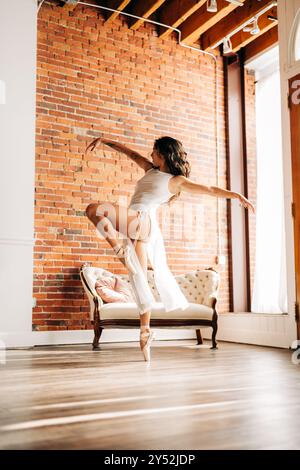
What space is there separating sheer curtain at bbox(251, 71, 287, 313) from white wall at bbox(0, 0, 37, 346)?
2.97 meters

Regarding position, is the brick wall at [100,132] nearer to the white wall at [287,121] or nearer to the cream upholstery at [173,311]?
the cream upholstery at [173,311]

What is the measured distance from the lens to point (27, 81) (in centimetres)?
551

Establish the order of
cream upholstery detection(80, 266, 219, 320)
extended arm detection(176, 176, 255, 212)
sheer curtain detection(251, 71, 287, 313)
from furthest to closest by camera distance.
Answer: sheer curtain detection(251, 71, 287, 313) → cream upholstery detection(80, 266, 219, 320) → extended arm detection(176, 176, 255, 212)

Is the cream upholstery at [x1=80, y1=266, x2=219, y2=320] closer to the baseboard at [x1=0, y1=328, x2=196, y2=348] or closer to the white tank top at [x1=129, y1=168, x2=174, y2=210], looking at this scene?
the baseboard at [x1=0, y1=328, x2=196, y2=348]

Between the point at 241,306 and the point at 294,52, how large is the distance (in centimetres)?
331

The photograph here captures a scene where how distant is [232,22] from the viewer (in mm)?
6379

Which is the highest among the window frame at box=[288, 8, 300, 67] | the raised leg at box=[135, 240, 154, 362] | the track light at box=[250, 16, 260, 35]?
the track light at box=[250, 16, 260, 35]

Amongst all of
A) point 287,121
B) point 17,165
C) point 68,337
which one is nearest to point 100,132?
point 17,165

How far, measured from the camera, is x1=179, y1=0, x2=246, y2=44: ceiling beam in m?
5.98

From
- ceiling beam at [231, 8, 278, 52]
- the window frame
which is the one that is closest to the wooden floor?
the window frame

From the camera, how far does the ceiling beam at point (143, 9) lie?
19.6 ft

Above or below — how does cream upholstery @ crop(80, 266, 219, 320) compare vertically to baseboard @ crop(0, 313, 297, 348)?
above

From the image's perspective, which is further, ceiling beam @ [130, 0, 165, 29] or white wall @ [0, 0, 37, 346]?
ceiling beam @ [130, 0, 165, 29]

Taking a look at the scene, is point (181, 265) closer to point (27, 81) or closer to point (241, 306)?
point (241, 306)
